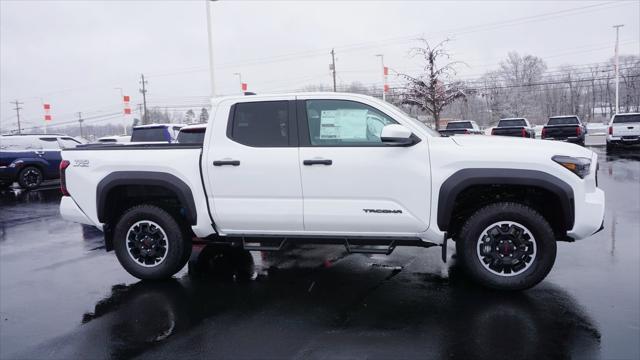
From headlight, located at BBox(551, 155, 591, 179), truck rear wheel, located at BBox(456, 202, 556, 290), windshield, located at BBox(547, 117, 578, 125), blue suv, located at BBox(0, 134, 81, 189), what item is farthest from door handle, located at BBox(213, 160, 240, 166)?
windshield, located at BBox(547, 117, 578, 125)

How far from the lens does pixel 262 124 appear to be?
507cm

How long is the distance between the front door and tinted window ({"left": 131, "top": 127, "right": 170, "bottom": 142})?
8677mm

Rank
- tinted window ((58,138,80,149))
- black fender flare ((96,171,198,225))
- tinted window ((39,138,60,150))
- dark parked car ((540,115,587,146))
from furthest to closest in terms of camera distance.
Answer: dark parked car ((540,115,587,146)) → tinted window ((58,138,80,149)) → tinted window ((39,138,60,150)) → black fender flare ((96,171,198,225))

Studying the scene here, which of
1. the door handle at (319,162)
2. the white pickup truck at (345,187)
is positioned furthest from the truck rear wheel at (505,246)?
the door handle at (319,162)

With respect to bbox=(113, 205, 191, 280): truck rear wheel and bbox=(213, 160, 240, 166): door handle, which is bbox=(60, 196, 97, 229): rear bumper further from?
bbox=(213, 160, 240, 166): door handle

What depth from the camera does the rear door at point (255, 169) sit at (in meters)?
4.88

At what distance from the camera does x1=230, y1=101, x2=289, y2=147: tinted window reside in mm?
4992

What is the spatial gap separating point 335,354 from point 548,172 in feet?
8.44

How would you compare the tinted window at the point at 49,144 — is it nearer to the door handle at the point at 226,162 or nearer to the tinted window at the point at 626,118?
the door handle at the point at 226,162

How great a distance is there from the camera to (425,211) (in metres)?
4.61

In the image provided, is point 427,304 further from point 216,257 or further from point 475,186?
point 216,257

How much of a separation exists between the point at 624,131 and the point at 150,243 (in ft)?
76.5

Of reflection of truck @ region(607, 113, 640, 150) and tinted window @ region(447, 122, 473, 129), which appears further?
tinted window @ region(447, 122, 473, 129)

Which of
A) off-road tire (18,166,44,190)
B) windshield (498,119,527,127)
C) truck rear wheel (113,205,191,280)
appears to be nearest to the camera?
truck rear wheel (113,205,191,280)
